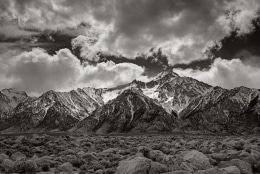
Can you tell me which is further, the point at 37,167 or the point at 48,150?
the point at 48,150

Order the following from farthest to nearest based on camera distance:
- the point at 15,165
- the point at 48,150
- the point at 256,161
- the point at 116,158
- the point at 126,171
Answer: the point at 48,150, the point at 116,158, the point at 15,165, the point at 256,161, the point at 126,171

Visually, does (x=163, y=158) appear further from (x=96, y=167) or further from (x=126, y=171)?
(x=126, y=171)

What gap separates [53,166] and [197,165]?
34.5ft

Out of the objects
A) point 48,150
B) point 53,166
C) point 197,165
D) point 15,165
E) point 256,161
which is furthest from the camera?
point 48,150

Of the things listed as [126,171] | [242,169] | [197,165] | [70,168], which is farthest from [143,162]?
[70,168]

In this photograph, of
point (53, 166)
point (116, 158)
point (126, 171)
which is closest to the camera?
point (126, 171)

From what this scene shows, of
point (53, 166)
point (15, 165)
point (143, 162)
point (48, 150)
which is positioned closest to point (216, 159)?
point (143, 162)

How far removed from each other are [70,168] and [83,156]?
554 cm

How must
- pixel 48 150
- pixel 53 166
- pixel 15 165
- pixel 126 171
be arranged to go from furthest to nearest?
pixel 48 150 < pixel 53 166 < pixel 15 165 < pixel 126 171

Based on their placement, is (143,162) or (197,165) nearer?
(143,162)

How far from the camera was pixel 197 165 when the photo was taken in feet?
55.2

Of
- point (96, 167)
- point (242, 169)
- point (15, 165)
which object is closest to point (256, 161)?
point (242, 169)

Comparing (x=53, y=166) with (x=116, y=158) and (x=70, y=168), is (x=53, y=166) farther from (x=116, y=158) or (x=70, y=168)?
(x=116, y=158)

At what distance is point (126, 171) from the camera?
49.9 feet
